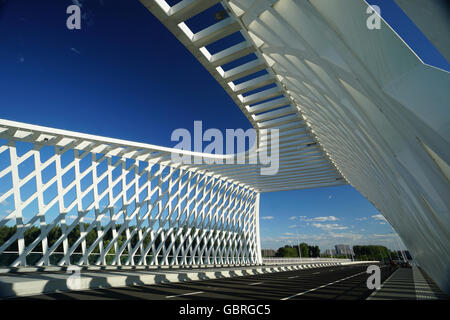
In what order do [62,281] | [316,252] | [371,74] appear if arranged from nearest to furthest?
[371,74], [62,281], [316,252]

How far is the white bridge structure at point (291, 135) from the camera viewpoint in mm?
3269

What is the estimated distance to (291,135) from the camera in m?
18.7

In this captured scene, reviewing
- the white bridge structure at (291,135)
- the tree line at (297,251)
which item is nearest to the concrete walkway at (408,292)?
the white bridge structure at (291,135)

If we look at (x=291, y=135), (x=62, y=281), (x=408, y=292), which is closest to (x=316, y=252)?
(x=291, y=135)

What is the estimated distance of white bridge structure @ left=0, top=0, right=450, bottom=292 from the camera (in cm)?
327

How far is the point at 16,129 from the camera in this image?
12.8 m

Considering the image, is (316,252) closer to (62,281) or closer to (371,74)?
(62,281)

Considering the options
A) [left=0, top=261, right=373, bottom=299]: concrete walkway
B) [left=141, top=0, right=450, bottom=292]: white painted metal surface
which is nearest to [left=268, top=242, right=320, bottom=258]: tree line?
[left=0, top=261, right=373, bottom=299]: concrete walkway

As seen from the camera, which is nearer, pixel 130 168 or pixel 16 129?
pixel 16 129

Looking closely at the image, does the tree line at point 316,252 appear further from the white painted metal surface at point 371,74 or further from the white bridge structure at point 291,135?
the white painted metal surface at point 371,74

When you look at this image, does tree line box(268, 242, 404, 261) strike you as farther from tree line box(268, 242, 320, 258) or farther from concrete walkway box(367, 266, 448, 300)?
concrete walkway box(367, 266, 448, 300)

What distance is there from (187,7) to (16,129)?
36.2ft
